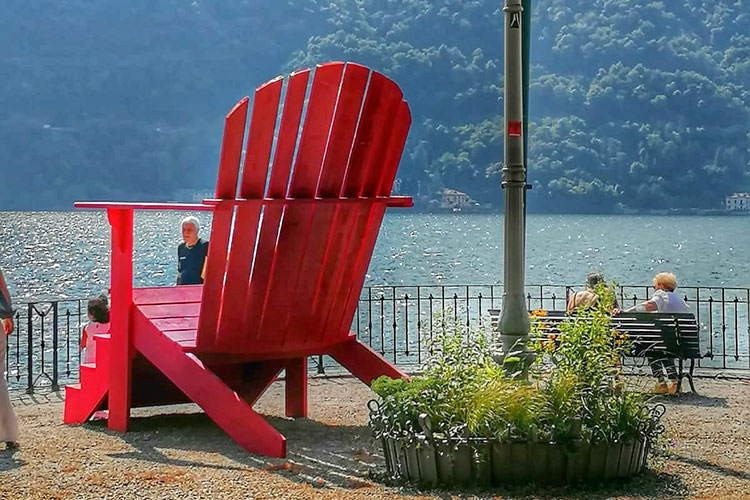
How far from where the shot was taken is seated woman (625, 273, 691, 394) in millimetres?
10039

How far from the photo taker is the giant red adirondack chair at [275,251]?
7059mm

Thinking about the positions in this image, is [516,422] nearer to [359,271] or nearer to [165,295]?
[359,271]

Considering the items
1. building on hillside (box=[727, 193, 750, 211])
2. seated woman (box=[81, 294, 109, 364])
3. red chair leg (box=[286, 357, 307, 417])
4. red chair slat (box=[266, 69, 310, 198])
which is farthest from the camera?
building on hillside (box=[727, 193, 750, 211])

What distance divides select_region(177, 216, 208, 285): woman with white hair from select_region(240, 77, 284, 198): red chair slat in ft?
9.87

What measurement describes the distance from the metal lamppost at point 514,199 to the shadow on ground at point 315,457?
3.50ft

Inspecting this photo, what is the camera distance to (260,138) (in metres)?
6.95

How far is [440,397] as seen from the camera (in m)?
6.03

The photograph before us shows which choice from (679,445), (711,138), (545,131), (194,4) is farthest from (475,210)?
(679,445)

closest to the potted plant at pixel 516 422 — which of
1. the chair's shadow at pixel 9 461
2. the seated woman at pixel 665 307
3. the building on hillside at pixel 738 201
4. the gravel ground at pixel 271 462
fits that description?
the gravel ground at pixel 271 462

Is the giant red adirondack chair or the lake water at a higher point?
the lake water

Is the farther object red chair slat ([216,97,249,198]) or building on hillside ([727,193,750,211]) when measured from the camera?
building on hillside ([727,193,750,211])

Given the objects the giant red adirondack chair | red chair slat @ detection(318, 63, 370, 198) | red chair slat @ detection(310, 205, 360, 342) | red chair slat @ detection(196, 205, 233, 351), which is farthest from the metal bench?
red chair slat @ detection(196, 205, 233, 351)

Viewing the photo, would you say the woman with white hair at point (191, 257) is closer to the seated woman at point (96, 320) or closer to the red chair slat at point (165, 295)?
the seated woman at point (96, 320)

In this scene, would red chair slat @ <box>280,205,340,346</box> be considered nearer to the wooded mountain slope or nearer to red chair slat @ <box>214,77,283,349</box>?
red chair slat @ <box>214,77,283,349</box>
